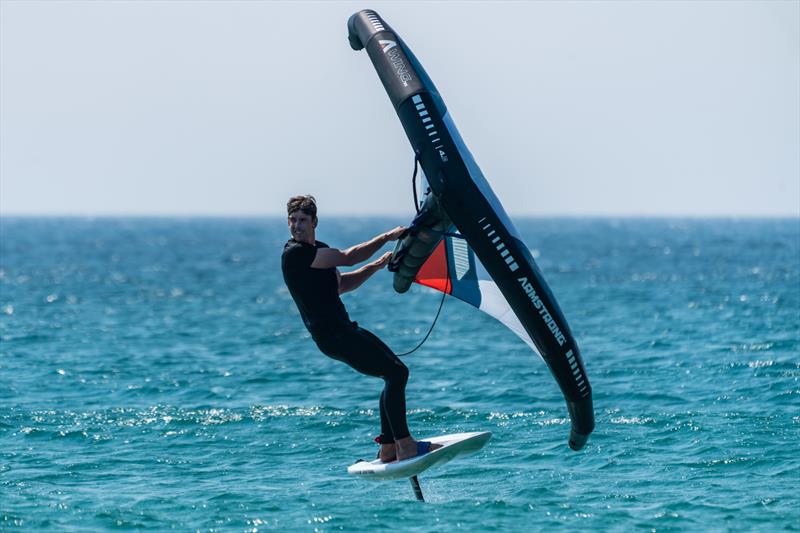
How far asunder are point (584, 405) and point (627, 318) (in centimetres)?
2086

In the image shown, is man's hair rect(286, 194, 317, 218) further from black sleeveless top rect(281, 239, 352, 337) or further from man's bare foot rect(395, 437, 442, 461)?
man's bare foot rect(395, 437, 442, 461)

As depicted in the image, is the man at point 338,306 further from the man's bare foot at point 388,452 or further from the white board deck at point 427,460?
the white board deck at point 427,460

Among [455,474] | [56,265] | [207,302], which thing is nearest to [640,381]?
[455,474]

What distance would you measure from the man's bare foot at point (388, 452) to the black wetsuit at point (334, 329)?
0.21m

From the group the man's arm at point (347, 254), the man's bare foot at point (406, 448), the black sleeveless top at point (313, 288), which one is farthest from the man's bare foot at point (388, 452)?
the man's arm at point (347, 254)

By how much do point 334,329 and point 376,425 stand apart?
5.91 m

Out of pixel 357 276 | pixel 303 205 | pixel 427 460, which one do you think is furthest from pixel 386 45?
pixel 427 460

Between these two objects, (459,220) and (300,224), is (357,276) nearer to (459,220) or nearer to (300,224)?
(300,224)

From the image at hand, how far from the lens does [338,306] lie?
33.6 feet

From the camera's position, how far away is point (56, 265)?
220 ft

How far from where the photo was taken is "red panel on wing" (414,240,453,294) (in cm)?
1115

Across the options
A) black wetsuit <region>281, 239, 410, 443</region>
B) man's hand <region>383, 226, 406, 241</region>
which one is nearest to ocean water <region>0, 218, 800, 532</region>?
black wetsuit <region>281, 239, 410, 443</region>

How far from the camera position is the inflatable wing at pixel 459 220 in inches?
387

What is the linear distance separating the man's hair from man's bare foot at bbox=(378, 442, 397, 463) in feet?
7.68
